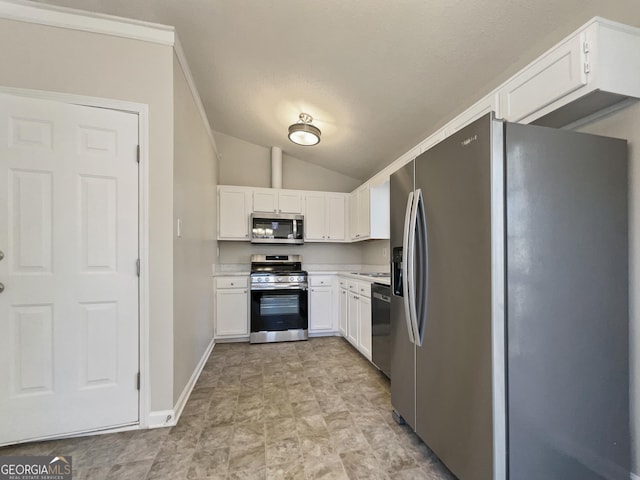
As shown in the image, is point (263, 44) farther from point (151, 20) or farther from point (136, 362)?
point (136, 362)

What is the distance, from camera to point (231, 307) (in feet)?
12.2

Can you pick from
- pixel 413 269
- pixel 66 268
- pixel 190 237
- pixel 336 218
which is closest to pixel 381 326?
pixel 413 269

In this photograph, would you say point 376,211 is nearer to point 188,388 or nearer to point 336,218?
point 336,218

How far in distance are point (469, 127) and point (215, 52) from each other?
7.46ft

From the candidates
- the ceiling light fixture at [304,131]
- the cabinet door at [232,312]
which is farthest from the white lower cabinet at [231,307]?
the ceiling light fixture at [304,131]

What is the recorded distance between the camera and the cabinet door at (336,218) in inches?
170

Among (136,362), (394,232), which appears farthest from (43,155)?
(394,232)

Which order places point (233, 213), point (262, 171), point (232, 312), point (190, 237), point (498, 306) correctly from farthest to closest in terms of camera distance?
point (262, 171) < point (233, 213) < point (232, 312) < point (190, 237) < point (498, 306)

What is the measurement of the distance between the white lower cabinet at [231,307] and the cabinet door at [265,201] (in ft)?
3.50

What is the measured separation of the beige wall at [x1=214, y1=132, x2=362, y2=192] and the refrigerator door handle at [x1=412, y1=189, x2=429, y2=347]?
10.8 feet

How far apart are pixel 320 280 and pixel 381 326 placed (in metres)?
1.55

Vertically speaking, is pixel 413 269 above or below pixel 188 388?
above

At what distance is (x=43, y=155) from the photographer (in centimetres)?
173

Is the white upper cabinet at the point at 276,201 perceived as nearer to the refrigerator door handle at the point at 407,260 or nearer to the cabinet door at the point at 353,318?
the cabinet door at the point at 353,318
